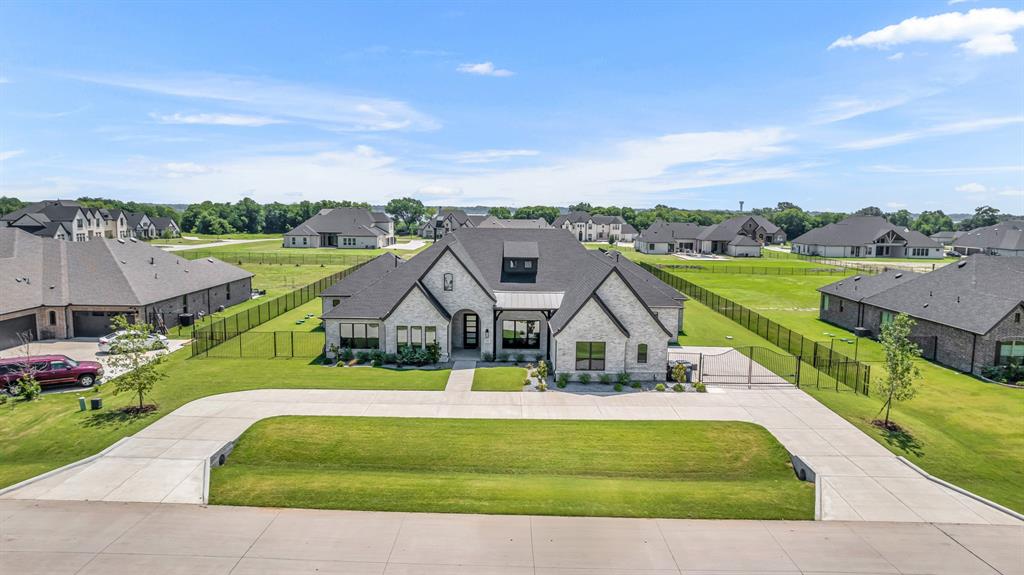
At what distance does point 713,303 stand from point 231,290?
46068 millimetres

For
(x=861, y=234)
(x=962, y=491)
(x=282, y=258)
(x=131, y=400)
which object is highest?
(x=861, y=234)

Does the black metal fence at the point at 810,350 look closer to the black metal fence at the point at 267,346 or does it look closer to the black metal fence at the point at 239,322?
the black metal fence at the point at 267,346

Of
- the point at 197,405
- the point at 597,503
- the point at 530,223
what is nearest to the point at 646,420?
the point at 597,503

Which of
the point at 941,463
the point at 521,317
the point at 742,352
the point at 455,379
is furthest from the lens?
the point at 742,352

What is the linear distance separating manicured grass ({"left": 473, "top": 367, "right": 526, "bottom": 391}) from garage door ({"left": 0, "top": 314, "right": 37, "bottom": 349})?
99.4 ft

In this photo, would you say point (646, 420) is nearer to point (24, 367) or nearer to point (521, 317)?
point (521, 317)

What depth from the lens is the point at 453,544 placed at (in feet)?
47.0

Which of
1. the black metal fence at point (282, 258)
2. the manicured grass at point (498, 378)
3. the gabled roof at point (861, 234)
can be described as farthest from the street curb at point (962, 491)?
the gabled roof at point (861, 234)

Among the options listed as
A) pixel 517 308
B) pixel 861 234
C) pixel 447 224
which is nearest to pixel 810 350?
pixel 517 308

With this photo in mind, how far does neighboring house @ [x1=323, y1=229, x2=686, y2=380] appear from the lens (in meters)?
29.2

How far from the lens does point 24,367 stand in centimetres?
2659

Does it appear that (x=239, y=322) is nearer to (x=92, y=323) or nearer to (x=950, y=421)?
(x=92, y=323)

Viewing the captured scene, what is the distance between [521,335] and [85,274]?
32398 millimetres

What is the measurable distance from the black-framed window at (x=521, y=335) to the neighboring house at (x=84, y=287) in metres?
25.1
